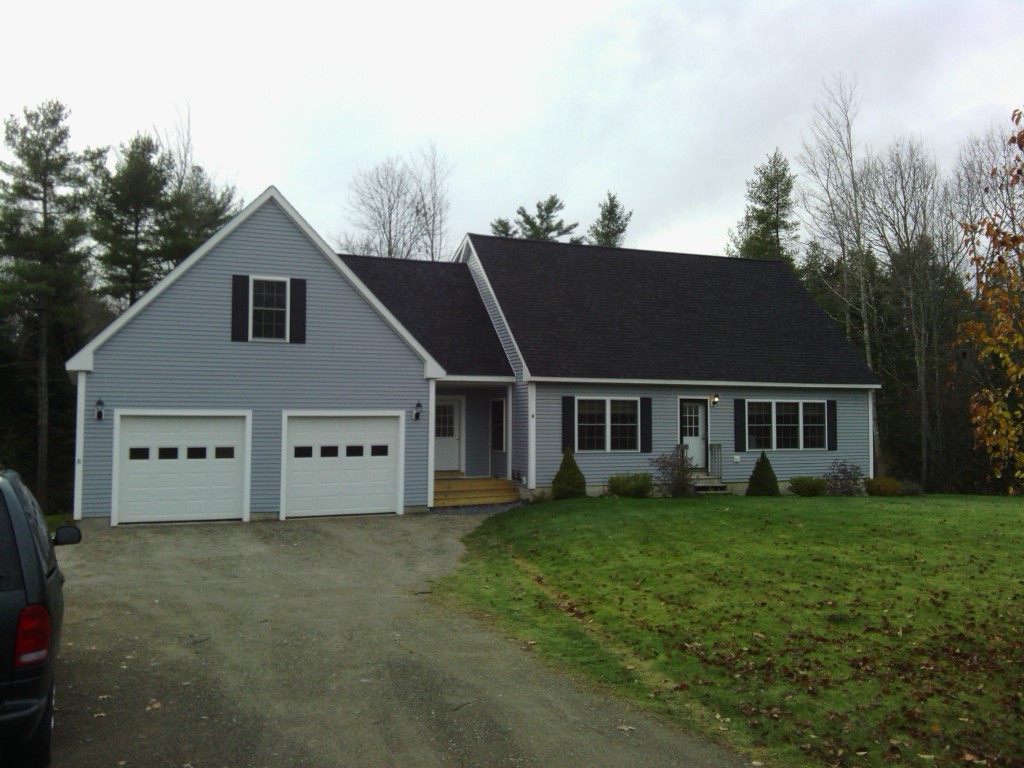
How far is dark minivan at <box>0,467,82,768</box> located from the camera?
4285 millimetres

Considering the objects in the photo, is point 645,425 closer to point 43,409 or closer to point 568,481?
point 568,481

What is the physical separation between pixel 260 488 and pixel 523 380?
6.55m

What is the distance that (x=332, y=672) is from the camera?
277 inches

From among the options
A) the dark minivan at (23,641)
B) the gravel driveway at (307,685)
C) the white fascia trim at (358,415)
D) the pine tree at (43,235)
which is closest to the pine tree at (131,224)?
the pine tree at (43,235)

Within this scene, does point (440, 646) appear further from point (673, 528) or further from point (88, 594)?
point (673, 528)

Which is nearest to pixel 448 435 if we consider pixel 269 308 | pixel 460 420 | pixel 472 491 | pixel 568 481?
pixel 460 420

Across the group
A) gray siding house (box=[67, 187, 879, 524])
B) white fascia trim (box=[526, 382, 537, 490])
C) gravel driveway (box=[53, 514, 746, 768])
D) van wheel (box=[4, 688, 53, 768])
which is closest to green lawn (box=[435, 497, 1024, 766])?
gravel driveway (box=[53, 514, 746, 768])

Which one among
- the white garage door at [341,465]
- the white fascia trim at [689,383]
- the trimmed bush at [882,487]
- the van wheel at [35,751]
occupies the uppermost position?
the white fascia trim at [689,383]

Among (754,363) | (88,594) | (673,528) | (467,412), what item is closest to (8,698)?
(88,594)

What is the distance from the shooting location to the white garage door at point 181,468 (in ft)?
51.5

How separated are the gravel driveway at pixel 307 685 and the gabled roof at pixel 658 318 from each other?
390 inches

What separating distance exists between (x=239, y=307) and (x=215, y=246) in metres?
1.32

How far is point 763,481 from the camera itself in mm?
20328

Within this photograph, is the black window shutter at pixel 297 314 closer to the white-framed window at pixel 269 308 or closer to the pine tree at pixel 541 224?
the white-framed window at pixel 269 308
